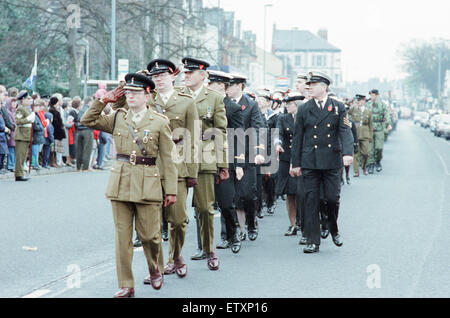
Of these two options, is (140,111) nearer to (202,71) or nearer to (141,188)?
(141,188)

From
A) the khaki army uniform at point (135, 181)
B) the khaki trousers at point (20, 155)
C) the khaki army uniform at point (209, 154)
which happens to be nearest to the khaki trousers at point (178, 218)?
the khaki army uniform at point (209, 154)

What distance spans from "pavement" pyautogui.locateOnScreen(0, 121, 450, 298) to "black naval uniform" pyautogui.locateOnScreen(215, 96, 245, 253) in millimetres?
312

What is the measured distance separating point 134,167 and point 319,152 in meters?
3.31

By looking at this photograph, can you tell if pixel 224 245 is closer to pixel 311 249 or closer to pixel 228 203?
pixel 228 203

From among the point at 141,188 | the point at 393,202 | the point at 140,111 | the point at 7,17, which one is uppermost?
the point at 7,17

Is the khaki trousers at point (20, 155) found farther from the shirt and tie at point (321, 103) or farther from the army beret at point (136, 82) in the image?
the army beret at point (136, 82)

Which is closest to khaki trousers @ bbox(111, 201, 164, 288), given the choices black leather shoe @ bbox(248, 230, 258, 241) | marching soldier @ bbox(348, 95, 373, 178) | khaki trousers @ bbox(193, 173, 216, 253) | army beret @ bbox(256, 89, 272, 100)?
khaki trousers @ bbox(193, 173, 216, 253)

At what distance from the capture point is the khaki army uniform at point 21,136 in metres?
18.6

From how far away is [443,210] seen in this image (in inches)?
566

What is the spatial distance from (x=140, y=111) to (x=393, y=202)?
933cm

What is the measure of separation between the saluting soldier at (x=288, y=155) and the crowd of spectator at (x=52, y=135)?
7238 mm

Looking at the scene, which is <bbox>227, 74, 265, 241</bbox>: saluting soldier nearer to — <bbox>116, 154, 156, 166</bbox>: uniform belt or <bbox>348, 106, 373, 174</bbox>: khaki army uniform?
<bbox>116, 154, 156, 166</bbox>: uniform belt

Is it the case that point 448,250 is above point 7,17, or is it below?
Answer: below
